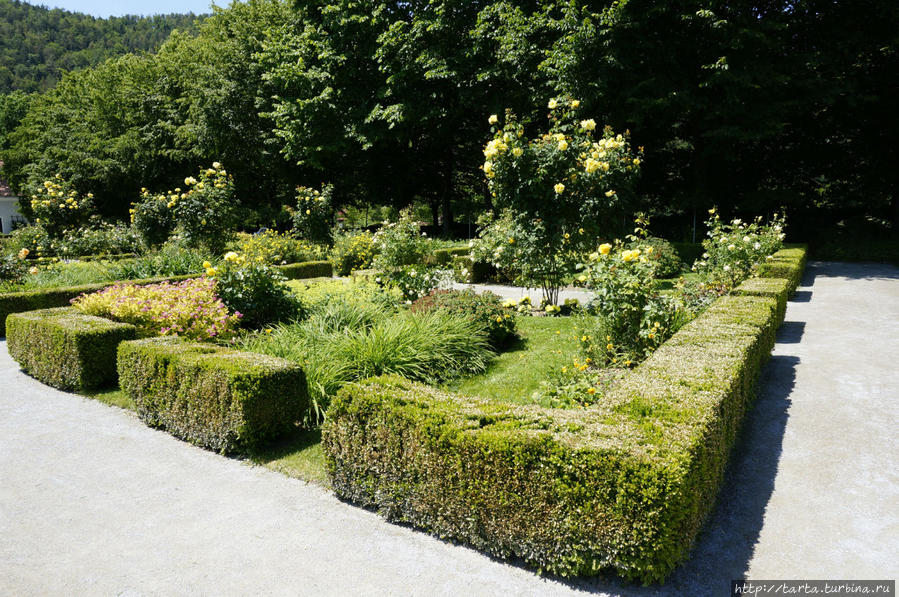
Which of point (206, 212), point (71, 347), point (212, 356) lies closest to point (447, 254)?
point (206, 212)

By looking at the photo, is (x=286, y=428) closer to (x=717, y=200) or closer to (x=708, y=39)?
(x=708, y=39)

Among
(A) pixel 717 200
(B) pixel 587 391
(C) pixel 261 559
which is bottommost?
(C) pixel 261 559

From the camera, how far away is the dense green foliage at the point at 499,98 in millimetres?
15008

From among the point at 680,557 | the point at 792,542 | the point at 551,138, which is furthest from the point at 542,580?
the point at 551,138

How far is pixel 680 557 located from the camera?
285 cm

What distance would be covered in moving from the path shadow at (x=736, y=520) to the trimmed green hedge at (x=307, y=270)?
414 inches

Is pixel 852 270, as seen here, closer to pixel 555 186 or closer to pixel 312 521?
pixel 555 186

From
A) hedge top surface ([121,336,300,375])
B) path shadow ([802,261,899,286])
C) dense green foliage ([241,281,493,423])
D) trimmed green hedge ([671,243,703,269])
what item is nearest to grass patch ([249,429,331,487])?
dense green foliage ([241,281,493,423])

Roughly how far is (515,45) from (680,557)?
1643cm

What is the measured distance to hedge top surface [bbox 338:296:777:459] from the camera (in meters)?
3.10

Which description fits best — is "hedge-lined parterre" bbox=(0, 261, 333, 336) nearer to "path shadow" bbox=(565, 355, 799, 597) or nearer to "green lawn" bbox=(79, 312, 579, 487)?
"green lawn" bbox=(79, 312, 579, 487)

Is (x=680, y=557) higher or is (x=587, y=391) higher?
(x=587, y=391)

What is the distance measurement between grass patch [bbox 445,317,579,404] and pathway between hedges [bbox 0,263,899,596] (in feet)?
5.88

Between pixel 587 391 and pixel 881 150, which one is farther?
pixel 881 150
